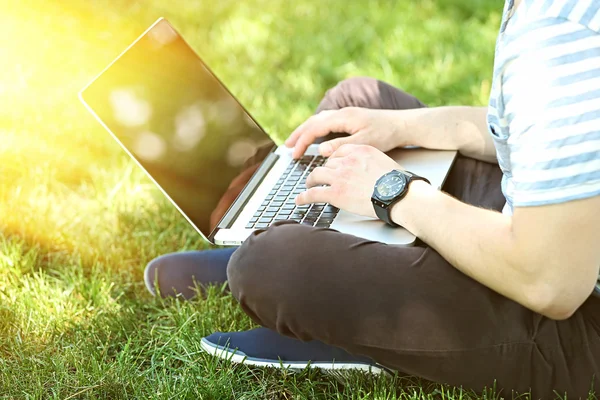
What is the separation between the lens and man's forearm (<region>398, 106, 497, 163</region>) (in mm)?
2178

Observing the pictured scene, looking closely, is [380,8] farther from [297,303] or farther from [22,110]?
[297,303]

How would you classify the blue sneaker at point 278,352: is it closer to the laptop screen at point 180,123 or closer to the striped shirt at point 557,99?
the laptop screen at point 180,123

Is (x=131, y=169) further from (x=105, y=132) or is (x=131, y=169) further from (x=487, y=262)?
(x=487, y=262)

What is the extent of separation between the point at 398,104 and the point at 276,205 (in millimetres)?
625

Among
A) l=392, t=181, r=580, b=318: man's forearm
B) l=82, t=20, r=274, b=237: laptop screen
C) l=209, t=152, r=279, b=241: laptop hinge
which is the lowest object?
l=392, t=181, r=580, b=318: man's forearm

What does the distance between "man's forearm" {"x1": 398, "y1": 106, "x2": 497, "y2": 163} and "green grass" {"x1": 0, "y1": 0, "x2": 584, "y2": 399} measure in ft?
2.32

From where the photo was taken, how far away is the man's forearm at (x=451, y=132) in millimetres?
2178

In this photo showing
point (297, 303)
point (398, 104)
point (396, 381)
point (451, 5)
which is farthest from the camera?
point (451, 5)

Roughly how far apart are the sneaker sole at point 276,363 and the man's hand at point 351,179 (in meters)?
0.37

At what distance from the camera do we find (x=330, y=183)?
1.85m

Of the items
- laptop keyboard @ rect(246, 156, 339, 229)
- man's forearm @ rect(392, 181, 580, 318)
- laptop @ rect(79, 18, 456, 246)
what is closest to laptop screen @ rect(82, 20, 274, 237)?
laptop @ rect(79, 18, 456, 246)

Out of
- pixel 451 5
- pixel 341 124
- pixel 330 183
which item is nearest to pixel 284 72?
→ pixel 451 5

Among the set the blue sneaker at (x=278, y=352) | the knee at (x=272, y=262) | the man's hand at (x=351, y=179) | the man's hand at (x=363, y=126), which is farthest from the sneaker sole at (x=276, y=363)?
A: the man's hand at (x=363, y=126)

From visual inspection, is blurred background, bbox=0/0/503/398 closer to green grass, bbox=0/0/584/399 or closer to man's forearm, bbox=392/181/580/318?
green grass, bbox=0/0/584/399
